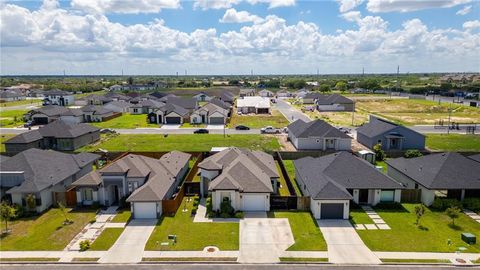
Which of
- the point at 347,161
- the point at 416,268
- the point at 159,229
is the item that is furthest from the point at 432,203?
the point at 159,229

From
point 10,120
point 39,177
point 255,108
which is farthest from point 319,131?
point 10,120

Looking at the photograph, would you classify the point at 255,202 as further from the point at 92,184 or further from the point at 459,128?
the point at 459,128

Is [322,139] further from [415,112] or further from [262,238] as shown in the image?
[415,112]

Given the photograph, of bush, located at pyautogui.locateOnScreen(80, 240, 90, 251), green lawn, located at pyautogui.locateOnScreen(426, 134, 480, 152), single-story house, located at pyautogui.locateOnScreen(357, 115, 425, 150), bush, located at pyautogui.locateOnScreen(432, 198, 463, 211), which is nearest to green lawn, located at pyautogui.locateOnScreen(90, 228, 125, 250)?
bush, located at pyautogui.locateOnScreen(80, 240, 90, 251)

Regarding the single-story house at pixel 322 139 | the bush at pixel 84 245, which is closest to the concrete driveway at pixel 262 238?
the bush at pixel 84 245

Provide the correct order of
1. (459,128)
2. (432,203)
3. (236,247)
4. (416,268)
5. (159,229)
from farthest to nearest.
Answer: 1. (459,128)
2. (432,203)
3. (159,229)
4. (236,247)
5. (416,268)

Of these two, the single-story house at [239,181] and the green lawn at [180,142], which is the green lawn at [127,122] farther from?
the single-story house at [239,181]
